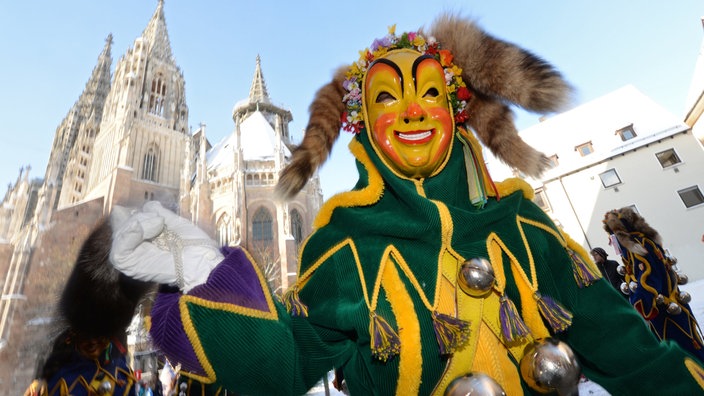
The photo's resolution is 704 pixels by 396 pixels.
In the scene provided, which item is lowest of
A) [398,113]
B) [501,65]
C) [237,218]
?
[398,113]

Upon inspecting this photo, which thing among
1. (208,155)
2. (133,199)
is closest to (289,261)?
(208,155)

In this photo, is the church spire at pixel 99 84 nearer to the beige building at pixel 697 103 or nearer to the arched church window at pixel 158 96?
the arched church window at pixel 158 96

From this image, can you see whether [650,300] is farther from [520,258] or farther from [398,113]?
[398,113]

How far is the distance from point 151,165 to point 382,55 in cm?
3147

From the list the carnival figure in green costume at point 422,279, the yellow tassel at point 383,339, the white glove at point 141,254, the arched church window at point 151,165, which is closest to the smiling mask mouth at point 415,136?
the carnival figure in green costume at point 422,279

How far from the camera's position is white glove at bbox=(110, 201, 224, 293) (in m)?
1.01

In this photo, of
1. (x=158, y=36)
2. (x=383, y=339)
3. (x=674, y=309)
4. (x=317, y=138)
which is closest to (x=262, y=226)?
(x=674, y=309)

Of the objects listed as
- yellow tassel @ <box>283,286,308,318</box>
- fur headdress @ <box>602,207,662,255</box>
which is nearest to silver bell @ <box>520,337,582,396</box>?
yellow tassel @ <box>283,286,308,318</box>

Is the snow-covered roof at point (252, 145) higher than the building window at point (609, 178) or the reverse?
higher

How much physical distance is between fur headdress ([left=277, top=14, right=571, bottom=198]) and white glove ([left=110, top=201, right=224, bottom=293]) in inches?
24.6

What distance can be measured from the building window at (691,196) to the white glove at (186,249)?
784 inches

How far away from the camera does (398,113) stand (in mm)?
1587

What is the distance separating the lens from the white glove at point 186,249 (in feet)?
3.42

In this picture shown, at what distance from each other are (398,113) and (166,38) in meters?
45.2
